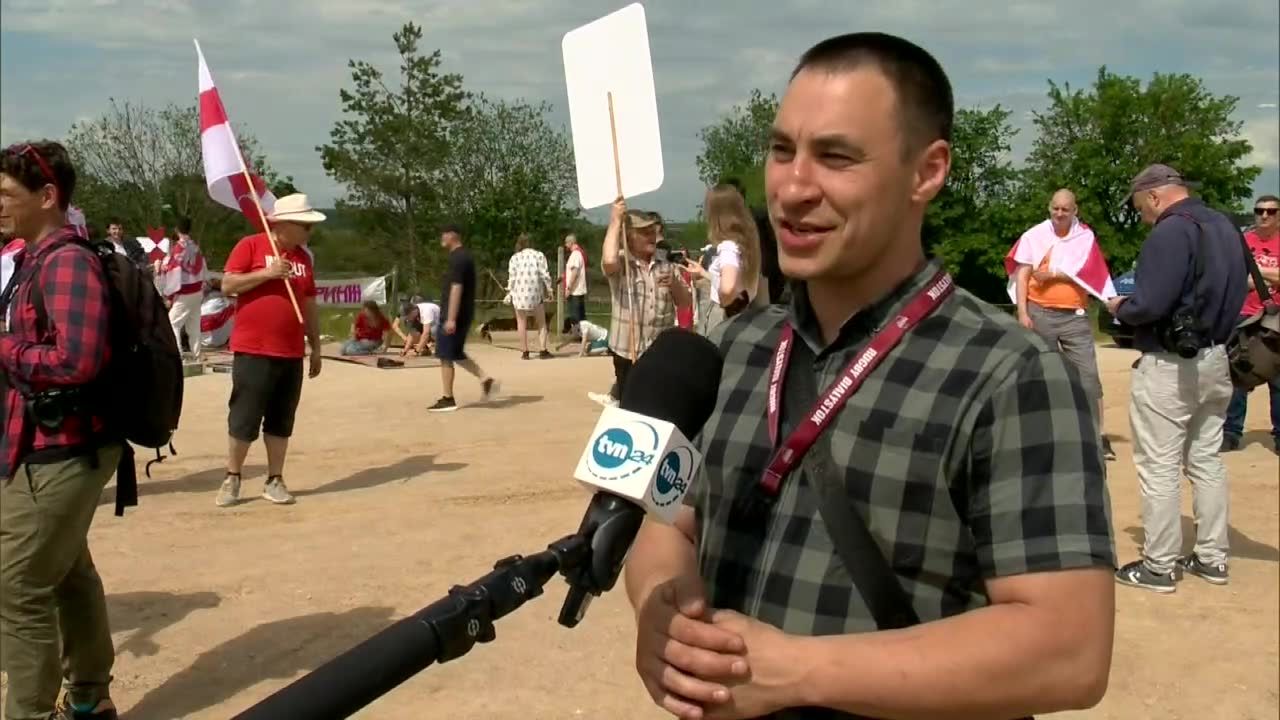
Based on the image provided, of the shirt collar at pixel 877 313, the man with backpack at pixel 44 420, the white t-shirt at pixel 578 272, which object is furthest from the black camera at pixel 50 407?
the white t-shirt at pixel 578 272

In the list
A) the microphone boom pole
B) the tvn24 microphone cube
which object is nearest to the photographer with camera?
the tvn24 microphone cube

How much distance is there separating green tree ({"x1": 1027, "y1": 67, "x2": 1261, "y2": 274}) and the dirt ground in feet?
159

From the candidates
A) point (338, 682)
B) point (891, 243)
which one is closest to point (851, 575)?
point (891, 243)

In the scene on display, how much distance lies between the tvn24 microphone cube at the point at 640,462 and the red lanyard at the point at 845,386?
0.49 ft

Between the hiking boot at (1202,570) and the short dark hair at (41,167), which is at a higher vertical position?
the short dark hair at (41,167)

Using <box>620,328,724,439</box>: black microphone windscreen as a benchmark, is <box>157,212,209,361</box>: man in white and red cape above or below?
below

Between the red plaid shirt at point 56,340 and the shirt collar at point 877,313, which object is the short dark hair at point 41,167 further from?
the shirt collar at point 877,313

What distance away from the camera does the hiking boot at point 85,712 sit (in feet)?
15.2

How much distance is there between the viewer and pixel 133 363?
4422 millimetres

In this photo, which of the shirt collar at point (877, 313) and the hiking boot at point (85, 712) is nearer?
the shirt collar at point (877, 313)

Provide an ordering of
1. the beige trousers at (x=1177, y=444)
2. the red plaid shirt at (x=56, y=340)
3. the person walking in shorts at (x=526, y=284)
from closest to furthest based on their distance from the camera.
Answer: the red plaid shirt at (x=56, y=340) < the beige trousers at (x=1177, y=444) < the person walking in shorts at (x=526, y=284)

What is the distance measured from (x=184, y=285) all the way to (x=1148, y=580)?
47.3 feet

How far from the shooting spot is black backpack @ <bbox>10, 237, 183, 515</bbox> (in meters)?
4.38

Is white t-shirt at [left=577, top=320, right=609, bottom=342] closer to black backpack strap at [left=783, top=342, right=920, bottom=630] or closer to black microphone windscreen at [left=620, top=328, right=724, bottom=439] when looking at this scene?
black microphone windscreen at [left=620, top=328, right=724, bottom=439]
